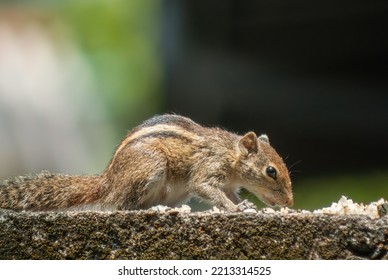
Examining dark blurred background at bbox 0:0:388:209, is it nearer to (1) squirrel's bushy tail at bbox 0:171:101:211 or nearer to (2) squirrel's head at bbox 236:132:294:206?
(2) squirrel's head at bbox 236:132:294:206

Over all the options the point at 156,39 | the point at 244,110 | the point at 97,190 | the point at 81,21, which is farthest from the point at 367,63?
the point at 97,190

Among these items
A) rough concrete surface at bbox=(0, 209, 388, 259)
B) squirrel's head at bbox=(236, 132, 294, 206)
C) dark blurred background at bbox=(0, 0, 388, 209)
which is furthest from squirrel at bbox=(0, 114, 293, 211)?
dark blurred background at bbox=(0, 0, 388, 209)

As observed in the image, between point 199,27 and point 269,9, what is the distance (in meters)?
0.59

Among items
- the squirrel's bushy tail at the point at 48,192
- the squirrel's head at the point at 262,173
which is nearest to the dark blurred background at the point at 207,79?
the squirrel's head at the point at 262,173

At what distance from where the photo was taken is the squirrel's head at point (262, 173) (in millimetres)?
5059

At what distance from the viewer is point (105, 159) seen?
7.79 metres

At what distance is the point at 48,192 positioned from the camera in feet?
14.3

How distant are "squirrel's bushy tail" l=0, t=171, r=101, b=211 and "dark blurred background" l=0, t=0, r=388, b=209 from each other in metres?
2.87

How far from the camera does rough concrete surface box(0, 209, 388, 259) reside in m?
3.41

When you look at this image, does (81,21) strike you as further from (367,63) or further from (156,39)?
(367,63)

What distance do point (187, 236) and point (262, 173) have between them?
1.72 m

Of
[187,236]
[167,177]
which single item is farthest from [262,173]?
[187,236]

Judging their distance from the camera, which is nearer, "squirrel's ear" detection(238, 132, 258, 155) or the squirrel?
the squirrel
